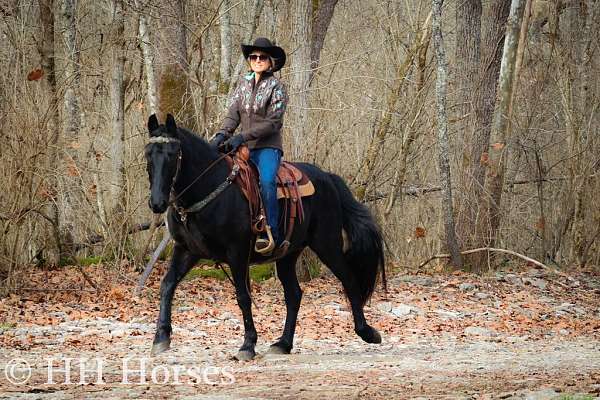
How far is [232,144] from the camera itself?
9211 millimetres

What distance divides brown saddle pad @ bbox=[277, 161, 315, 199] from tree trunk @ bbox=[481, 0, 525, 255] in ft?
22.7

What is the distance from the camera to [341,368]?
8.50 meters

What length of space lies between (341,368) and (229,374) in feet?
3.43

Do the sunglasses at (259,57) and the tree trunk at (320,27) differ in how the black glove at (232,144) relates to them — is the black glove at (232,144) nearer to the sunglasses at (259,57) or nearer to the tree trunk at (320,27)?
the sunglasses at (259,57)

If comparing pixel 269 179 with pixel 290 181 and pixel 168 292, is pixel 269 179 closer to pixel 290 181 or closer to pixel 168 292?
pixel 290 181

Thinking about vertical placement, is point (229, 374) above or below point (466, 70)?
below

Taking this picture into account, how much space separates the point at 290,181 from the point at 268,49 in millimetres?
1309

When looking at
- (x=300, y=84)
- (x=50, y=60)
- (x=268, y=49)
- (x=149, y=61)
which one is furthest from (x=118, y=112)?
(x=268, y=49)

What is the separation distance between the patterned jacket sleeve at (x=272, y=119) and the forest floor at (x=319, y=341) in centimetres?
212

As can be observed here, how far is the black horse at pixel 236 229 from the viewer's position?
28.2 feet

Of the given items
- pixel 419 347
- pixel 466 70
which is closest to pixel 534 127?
pixel 466 70

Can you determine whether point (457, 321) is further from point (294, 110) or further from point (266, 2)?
point (266, 2)

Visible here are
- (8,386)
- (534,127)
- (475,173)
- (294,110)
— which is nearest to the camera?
(8,386)

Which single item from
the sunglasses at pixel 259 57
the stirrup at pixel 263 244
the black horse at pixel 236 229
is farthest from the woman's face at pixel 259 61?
the stirrup at pixel 263 244
